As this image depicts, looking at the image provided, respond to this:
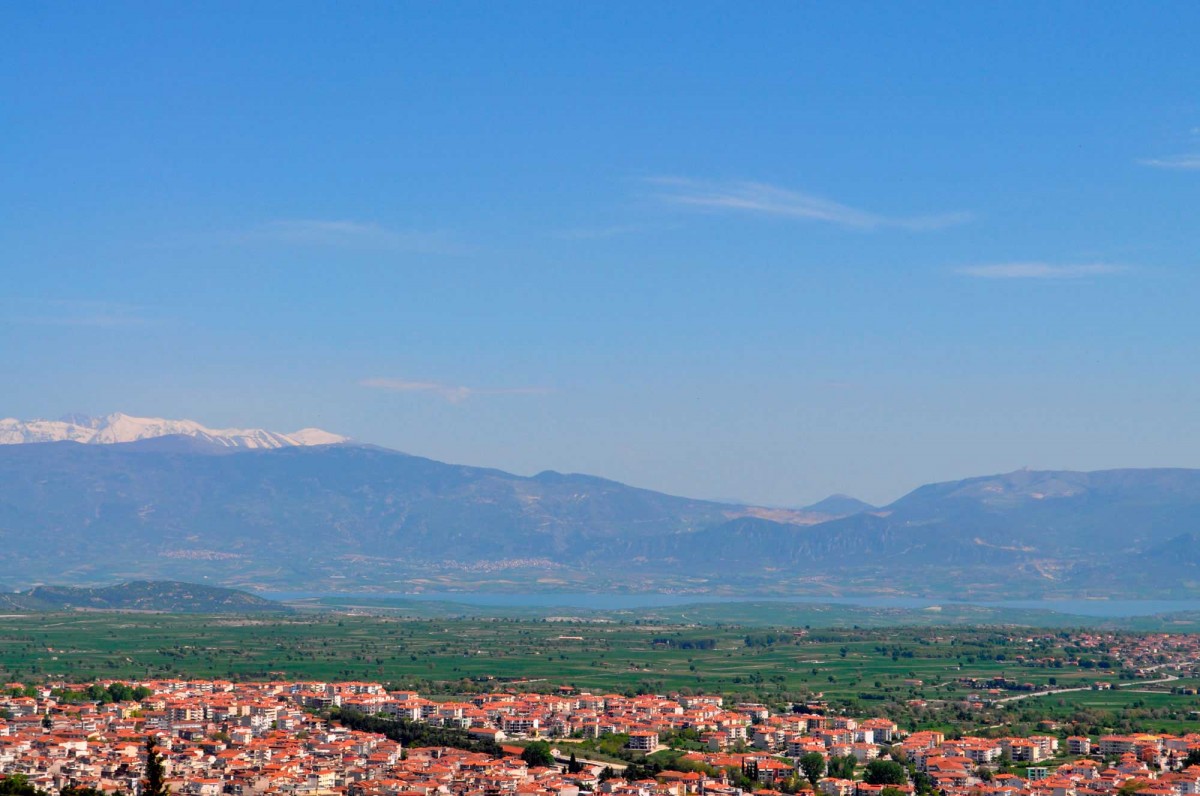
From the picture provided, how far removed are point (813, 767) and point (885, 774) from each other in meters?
3.33

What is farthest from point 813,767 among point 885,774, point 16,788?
point 16,788

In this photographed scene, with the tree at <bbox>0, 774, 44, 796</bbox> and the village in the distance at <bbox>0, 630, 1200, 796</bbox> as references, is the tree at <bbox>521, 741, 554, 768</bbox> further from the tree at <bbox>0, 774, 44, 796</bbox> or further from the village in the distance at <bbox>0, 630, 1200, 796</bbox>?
the tree at <bbox>0, 774, 44, 796</bbox>

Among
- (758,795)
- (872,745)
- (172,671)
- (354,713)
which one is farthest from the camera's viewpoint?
(172,671)

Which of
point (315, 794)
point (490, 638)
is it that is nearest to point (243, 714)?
point (315, 794)

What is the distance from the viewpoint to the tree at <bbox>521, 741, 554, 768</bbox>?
81.4 m

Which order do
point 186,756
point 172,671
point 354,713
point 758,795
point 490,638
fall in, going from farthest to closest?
1. point 490,638
2. point 172,671
3. point 354,713
4. point 186,756
5. point 758,795

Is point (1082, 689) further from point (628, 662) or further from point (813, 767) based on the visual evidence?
point (813, 767)

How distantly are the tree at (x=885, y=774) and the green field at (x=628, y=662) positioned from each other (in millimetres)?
20032

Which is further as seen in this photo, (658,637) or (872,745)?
(658,637)

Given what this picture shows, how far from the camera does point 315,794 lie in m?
73.5

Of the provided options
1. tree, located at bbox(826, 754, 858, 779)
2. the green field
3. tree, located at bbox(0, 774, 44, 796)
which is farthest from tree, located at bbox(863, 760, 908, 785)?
tree, located at bbox(0, 774, 44, 796)

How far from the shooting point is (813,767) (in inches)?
3216

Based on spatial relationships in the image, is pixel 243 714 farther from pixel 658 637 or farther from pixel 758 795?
pixel 658 637

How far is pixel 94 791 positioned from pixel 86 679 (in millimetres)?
54936
